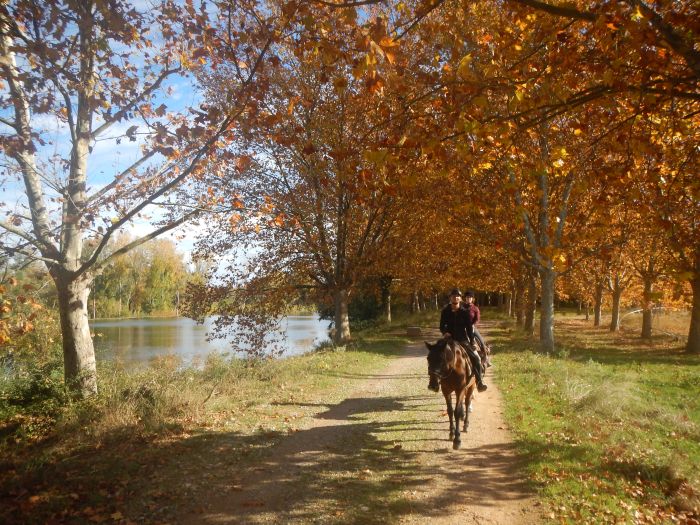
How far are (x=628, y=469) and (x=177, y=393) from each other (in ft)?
27.1

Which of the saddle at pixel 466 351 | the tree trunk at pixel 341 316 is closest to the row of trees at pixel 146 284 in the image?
the tree trunk at pixel 341 316

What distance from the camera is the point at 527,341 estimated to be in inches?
914

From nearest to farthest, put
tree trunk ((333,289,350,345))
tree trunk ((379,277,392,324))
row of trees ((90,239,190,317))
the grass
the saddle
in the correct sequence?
the grass, the saddle, tree trunk ((333,289,350,345)), tree trunk ((379,277,392,324)), row of trees ((90,239,190,317))

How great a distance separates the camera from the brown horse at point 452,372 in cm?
755

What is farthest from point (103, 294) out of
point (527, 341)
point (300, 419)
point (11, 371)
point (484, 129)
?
point (484, 129)

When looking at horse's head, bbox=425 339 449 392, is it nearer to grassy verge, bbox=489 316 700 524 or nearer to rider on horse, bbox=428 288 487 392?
rider on horse, bbox=428 288 487 392

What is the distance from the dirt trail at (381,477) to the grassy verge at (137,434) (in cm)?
58

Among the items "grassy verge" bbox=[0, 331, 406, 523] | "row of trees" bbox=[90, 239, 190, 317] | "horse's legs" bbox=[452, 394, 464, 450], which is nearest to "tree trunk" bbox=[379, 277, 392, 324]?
"grassy verge" bbox=[0, 331, 406, 523]

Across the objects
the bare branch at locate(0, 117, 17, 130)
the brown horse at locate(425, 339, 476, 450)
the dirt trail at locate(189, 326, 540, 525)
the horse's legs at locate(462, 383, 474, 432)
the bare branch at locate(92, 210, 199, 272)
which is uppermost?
the bare branch at locate(0, 117, 17, 130)

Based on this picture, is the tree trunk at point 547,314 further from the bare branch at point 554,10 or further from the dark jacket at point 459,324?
the bare branch at point 554,10

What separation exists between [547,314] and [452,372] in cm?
1350

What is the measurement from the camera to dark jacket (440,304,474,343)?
8.77 m

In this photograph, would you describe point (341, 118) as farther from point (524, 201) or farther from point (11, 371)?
point (11, 371)

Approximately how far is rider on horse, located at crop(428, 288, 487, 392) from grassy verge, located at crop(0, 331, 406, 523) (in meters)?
3.46
